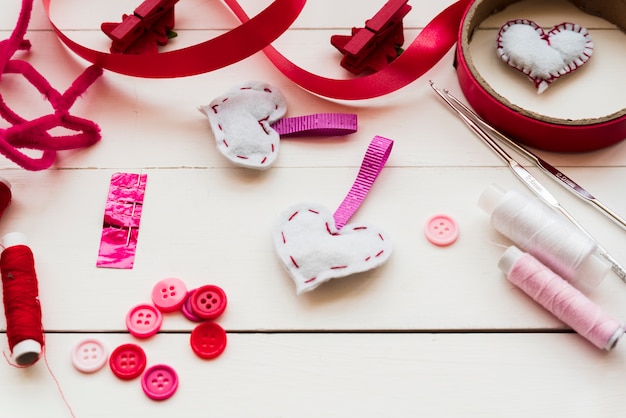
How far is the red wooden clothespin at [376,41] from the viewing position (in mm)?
1253

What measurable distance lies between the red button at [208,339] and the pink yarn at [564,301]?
1.43 feet

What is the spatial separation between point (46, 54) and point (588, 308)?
103 cm

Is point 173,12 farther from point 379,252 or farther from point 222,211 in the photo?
point 379,252

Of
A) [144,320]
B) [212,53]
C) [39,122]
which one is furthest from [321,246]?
[39,122]

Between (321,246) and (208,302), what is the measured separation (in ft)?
0.61

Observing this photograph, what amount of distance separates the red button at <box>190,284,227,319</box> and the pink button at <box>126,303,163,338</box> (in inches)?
2.2

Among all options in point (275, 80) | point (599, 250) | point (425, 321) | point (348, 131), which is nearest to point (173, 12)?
point (275, 80)

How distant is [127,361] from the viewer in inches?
41.0

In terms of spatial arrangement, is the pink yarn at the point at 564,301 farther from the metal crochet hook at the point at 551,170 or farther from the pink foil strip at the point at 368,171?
the pink foil strip at the point at 368,171

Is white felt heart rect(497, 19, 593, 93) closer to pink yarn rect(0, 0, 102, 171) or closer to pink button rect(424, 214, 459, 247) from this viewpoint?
pink button rect(424, 214, 459, 247)

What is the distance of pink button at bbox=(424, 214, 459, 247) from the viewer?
3.70 ft

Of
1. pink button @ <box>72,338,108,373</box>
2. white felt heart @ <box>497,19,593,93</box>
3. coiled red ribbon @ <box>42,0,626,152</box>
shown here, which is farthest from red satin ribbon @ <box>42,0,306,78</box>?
pink button @ <box>72,338,108,373</box>

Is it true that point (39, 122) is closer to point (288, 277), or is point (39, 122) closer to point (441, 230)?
point (288, 277)

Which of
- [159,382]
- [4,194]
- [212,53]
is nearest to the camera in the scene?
[159,382]
